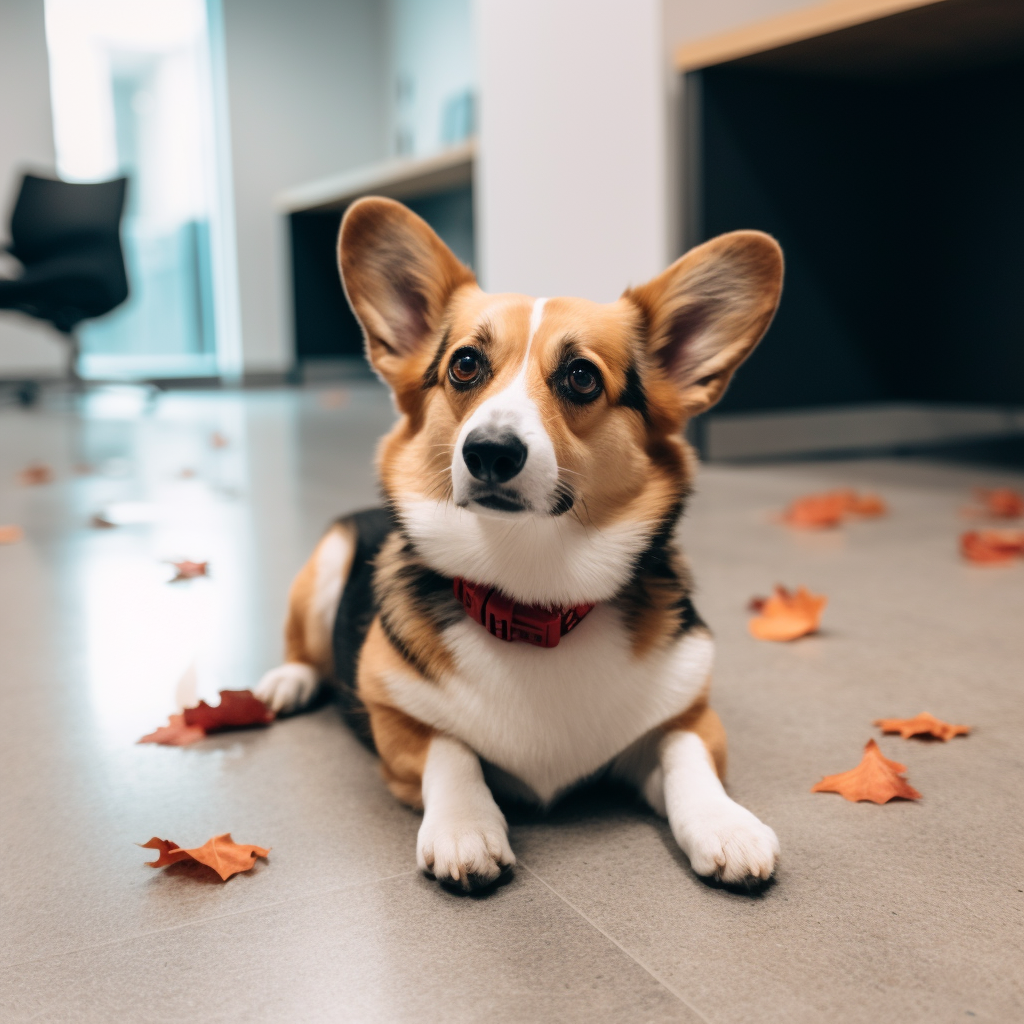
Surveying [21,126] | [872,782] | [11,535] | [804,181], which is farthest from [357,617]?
[21,126]

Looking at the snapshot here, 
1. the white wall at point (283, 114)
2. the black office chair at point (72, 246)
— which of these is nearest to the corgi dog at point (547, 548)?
the black office chair at point (72, 246)

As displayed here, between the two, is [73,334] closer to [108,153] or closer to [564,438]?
[108,153]

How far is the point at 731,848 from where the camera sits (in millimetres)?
1006

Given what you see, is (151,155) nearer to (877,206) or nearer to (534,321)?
(877,206)

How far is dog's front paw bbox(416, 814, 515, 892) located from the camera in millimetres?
1005

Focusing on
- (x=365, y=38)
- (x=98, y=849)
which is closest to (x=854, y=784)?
(x=98, y=849)

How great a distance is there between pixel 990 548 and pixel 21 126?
29.5ft

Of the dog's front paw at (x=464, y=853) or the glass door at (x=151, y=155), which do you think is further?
the glass door at (x=151, y=155)

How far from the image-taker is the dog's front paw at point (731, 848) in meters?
1.00

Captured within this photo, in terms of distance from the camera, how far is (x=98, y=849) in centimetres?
114

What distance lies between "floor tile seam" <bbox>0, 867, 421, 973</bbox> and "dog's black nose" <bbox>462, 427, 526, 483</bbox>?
423mm

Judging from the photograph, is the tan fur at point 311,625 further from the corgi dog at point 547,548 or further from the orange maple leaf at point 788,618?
the orange maple leaf at point 788,618

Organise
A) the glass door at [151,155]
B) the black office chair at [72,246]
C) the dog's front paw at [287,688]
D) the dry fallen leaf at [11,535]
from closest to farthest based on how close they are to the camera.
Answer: the dog's front paw at [287,688], the dry fallen leaf at [11,535], the black office chair at [72,246], the glass door at [151,155]

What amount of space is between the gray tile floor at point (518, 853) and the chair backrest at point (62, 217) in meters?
5.58
